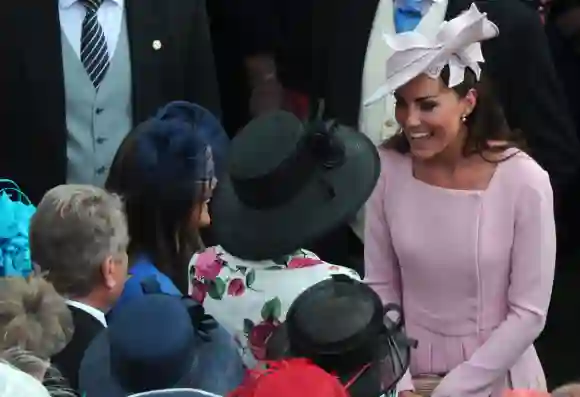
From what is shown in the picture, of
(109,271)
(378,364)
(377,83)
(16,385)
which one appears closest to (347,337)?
A: (378,364)

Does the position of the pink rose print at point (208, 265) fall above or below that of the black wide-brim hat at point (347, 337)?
below

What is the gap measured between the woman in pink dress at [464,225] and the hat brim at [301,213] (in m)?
0.27

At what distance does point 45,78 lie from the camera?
3.59m

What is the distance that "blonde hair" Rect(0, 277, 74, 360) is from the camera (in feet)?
7.60

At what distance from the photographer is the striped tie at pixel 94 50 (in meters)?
3.60

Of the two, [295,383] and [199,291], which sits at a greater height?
[295,383]

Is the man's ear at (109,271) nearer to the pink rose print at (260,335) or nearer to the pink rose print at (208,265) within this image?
the pink rose print at (208,265)

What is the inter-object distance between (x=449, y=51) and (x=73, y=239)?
97 centimetres

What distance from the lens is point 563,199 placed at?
4.28 meters

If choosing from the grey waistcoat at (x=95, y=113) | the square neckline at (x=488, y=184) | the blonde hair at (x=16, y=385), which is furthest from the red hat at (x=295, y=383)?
the grey waistcoat at (x=95, y=113)

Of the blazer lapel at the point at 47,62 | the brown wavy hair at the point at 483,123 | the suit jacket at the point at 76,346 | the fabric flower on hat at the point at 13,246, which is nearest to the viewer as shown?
the suit jacket at the point at 76,346

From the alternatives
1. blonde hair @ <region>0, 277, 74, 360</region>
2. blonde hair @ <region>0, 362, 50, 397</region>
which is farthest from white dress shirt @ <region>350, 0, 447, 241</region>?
blonde hair @ <region>0, 362, 50, 397</region>

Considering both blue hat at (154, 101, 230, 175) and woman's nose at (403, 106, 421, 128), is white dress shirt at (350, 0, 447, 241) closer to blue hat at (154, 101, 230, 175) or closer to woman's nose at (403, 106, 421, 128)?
blue hat at (154, 101, 230, 175)

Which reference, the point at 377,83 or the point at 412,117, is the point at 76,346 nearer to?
the point at 412,117
